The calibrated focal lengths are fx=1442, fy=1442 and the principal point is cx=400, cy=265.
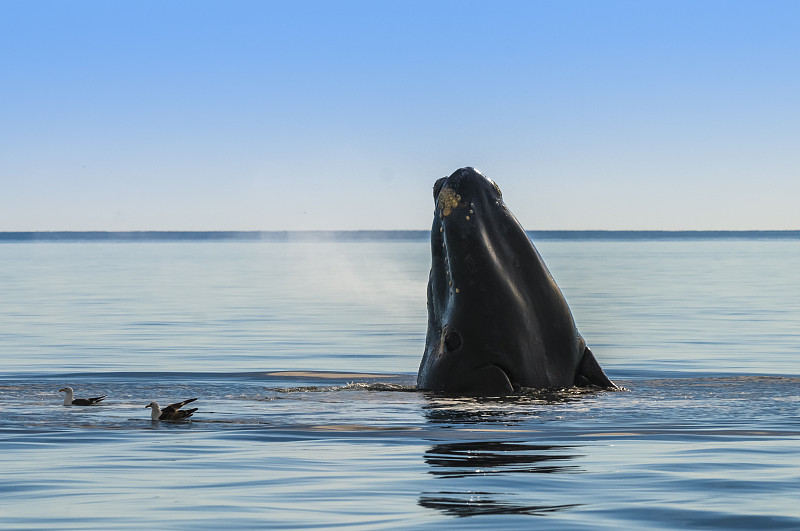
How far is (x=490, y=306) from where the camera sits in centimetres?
1484

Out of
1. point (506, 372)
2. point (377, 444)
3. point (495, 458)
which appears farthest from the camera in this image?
point (506, 372)

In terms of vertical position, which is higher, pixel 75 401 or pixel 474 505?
pixel 75 401

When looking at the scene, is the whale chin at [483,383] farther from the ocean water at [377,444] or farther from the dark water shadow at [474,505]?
the dark water shadow at [474,505]

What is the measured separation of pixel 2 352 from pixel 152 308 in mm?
14745

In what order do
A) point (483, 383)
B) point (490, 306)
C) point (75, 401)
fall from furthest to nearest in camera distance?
point (75, 401) < point (483, 383) < point (490, 306)

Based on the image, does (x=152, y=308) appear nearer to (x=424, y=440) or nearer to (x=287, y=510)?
(x=424, y=440)


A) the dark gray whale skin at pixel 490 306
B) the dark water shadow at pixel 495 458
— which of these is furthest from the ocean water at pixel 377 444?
the dark gray whale skin at pixel 490 306

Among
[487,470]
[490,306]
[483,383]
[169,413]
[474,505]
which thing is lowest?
[474,505]

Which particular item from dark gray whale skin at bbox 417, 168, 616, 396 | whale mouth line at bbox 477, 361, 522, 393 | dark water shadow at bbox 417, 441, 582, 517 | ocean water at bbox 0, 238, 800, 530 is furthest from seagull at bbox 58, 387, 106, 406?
dark water shadow at bbox 417, 441, 582, 517

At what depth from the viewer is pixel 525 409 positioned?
14.6 m

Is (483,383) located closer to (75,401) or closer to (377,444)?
(377,444)

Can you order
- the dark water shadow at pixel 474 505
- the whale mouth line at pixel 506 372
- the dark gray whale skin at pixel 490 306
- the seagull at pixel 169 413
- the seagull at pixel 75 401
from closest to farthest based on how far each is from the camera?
the dark water shadow at pixel 474 505
the dark gray whale skin at pixel 490 306
the whale mouth line at pixel 506 372
the seagull at pixel 169 413
the seagull at pixel 75 401

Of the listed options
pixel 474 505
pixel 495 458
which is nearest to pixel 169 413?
pixel 495 458

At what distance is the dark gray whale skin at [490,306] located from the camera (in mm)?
14875
